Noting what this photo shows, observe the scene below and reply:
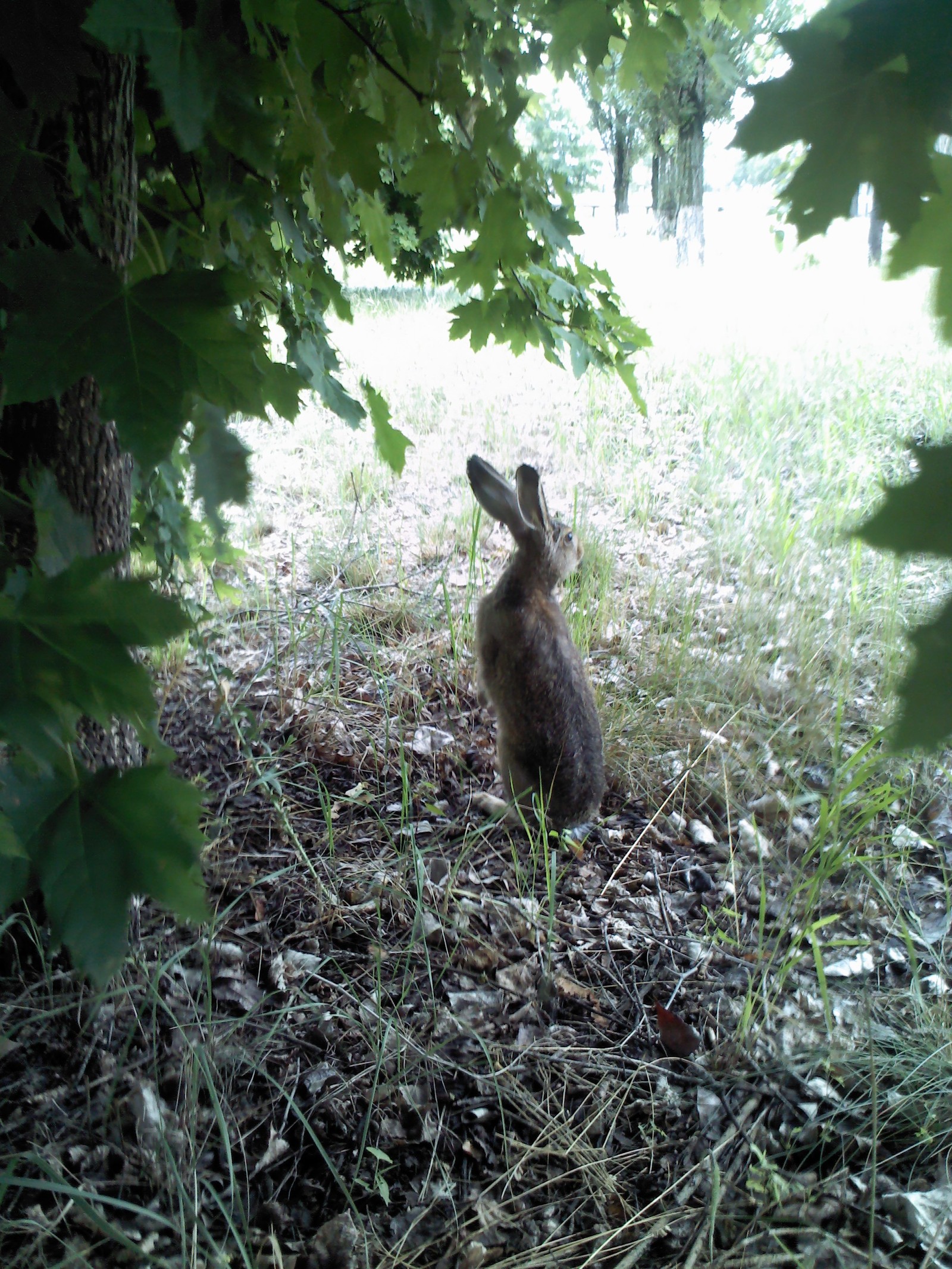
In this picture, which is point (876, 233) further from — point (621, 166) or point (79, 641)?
point (621, 166)

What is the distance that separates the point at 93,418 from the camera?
6.08ft

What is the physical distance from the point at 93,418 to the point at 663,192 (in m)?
6.77

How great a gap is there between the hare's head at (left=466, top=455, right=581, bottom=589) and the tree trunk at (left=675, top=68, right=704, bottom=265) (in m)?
2.50

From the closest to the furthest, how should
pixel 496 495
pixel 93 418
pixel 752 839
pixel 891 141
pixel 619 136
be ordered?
pixel 891 141 < pixel 93 418 < pixel 752 839 < pixel 496 495 < pixel 619 136

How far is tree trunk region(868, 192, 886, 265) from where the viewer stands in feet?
2.36

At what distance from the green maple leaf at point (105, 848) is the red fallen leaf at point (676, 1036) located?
54.9 inches

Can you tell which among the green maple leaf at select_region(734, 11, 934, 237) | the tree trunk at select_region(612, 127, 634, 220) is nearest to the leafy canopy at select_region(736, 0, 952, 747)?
the green maple leaf at select_region(734, 11, 934, 237)

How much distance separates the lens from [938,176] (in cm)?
73


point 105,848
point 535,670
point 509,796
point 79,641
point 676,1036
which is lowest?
point 676,1036

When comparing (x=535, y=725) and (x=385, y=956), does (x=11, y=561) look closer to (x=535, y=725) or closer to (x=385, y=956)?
(x=385, y=956)

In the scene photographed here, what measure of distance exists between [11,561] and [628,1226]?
1646 millimetres

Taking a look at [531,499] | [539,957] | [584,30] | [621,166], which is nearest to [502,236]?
[584,30]

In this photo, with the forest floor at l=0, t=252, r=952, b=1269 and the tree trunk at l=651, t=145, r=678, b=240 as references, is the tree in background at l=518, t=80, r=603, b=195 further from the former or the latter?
the forest floor at l=0, t=252, r=952, b=1269

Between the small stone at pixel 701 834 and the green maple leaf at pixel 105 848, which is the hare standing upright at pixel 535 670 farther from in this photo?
the green maple leaf at pixel 105 848
